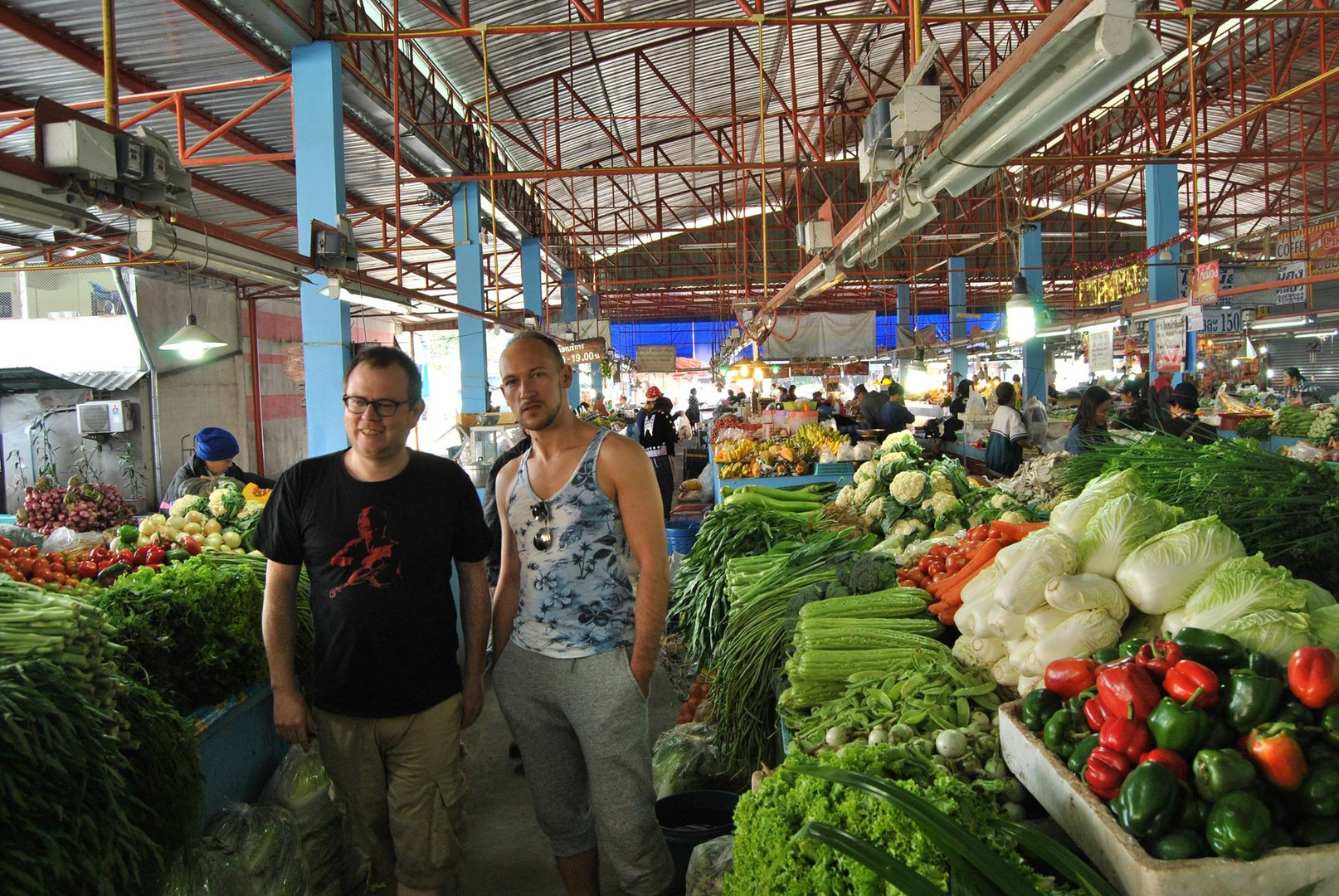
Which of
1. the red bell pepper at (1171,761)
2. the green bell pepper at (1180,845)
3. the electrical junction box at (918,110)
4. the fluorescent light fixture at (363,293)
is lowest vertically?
the green bell pepper at (1180,845)

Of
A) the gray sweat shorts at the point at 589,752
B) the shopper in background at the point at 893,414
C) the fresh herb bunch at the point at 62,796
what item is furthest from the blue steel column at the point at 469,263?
the fresh herb bunch at the point at 62,796

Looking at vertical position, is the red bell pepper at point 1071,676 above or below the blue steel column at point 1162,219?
below

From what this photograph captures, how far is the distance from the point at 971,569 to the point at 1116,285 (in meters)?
9.56

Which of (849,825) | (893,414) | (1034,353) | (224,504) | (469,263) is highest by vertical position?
(469,263)

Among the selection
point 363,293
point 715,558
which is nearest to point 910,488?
point 715,558

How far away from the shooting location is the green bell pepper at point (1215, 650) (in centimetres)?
177

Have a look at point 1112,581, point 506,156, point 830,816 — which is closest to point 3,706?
point 830,816

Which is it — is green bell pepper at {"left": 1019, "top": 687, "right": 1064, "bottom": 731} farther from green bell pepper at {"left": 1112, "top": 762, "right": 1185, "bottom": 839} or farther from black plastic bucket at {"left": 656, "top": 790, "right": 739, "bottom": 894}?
black plastic bucket at {"left": 656, "top": 790, "right": 739, "bottom": 894}

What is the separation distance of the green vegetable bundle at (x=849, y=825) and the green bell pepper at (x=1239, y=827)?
333 mm

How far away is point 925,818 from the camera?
150 cm

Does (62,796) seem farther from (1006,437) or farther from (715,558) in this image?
(1006,437)

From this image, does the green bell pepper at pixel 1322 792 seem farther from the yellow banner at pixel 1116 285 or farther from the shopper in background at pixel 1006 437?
the yellow banner at pixel 1116 285

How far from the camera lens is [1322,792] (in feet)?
4.86

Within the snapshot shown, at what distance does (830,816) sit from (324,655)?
1.63 m
